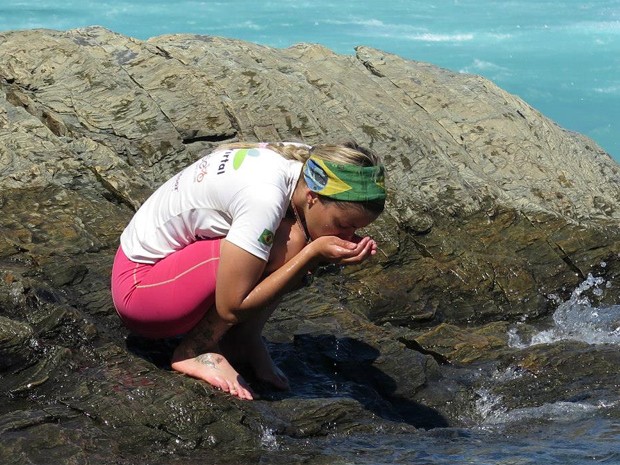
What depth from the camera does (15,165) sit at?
6.79 meters

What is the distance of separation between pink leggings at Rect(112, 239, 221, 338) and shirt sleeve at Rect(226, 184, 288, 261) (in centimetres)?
25

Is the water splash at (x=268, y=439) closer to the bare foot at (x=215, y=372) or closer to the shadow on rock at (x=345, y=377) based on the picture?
the bare foot at (x=215, y=372)

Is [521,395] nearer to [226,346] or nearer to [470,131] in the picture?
[226,346]

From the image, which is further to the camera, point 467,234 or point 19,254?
point 467,234

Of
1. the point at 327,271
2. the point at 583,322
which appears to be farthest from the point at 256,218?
the point at 583,322

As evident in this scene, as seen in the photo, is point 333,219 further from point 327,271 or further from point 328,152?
point 327,271

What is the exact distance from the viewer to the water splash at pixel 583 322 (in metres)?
6.78

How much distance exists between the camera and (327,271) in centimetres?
730

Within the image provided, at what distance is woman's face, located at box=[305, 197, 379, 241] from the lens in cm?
446

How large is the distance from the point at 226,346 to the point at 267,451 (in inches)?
30.5

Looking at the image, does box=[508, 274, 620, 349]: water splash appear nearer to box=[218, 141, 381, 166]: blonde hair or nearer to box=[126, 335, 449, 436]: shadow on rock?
box=[126, 335, 449, 436]: shadow on rock

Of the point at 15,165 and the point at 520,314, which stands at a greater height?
the point at 15,165

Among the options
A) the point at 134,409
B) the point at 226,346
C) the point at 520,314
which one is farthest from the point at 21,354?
the point at 520,314

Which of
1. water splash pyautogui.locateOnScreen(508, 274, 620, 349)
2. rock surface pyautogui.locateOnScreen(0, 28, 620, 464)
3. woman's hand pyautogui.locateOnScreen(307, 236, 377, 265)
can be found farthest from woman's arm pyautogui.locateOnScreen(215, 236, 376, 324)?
water splash pyautogui.locateOnScreen(508, 274, 620, 349)
